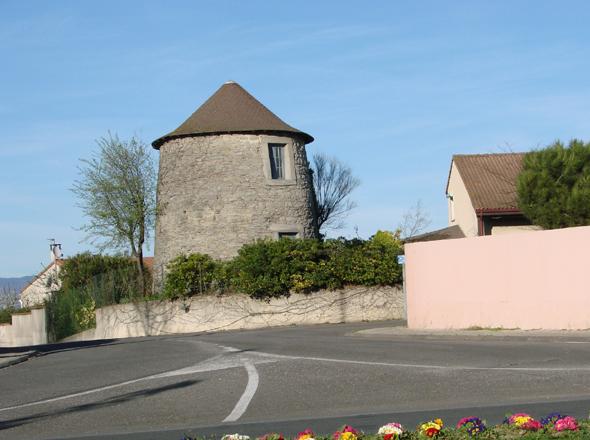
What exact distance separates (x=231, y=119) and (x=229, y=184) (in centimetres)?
304

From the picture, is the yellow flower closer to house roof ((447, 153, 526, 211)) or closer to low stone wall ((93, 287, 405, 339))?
low stone wall ((93, 287, 405, 339))

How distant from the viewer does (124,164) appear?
146 feet

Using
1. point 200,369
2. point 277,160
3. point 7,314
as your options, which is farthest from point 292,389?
point 7,314

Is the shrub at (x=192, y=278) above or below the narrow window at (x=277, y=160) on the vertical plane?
below

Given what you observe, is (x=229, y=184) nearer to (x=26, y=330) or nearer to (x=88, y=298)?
(x=88, y=298)

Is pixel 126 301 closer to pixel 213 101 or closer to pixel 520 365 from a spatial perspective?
pixel 213 101

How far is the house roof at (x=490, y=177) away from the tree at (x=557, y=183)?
447cm

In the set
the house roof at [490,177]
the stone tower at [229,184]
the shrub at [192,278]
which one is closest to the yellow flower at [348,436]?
the house roof at [490,177]

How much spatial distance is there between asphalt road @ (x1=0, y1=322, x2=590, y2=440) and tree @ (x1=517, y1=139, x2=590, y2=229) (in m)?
12.6

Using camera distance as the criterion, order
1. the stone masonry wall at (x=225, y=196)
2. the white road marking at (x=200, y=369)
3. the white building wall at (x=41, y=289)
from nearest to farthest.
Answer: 1. the white road marking at (x=200, y=369)
2. the stone masonry wall at (x=225, y=196)
3. the white building wall at (x=41, y=289)

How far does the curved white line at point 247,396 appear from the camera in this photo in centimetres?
1046

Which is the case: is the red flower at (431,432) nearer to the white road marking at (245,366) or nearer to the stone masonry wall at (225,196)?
the white road marking at (245,366)

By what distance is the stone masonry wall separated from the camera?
40938mm

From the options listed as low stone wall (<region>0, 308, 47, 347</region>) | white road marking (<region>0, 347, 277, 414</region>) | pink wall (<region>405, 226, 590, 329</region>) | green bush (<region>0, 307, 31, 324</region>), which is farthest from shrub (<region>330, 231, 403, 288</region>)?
green bush (<region>0, 307, 31, 324</region>)
